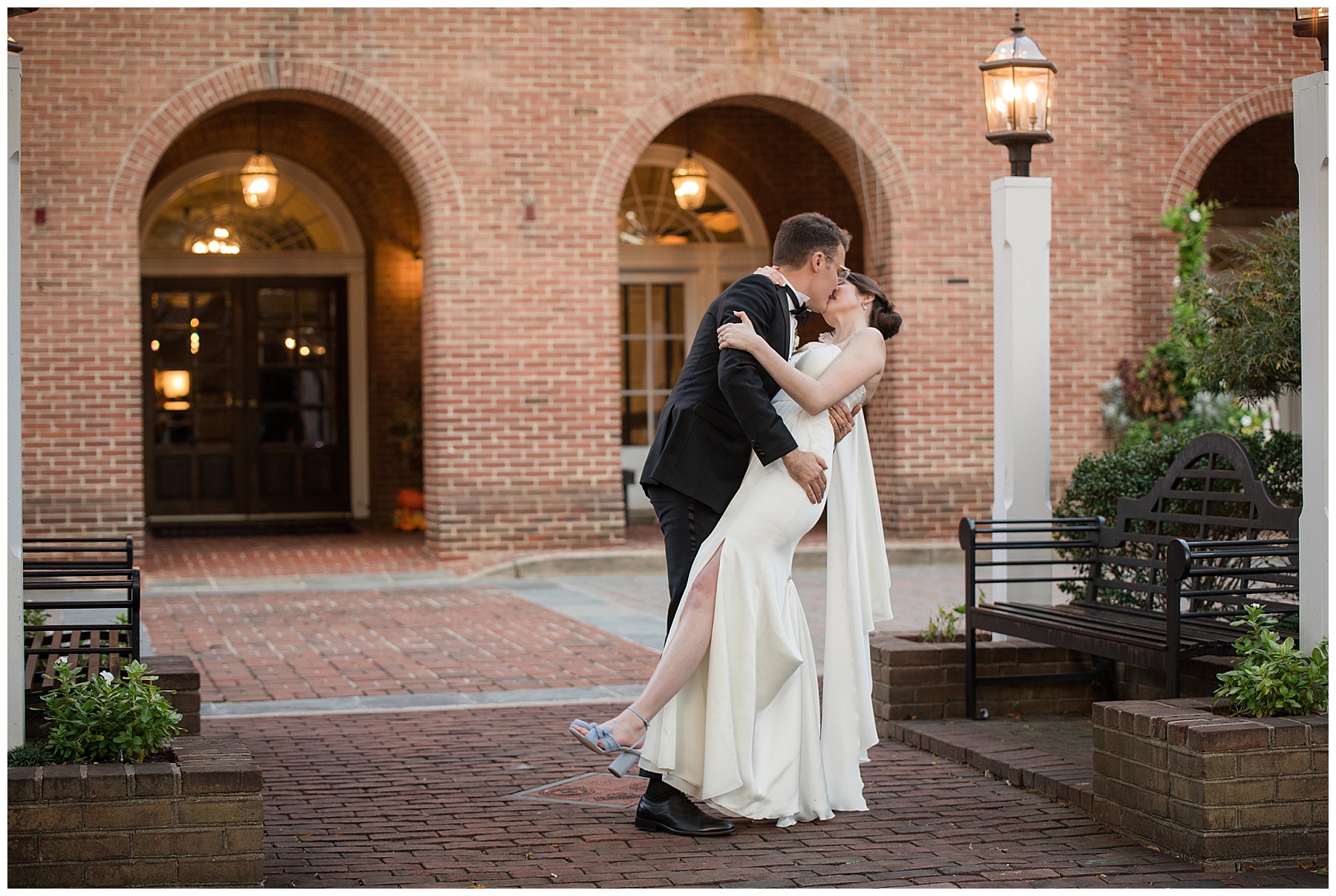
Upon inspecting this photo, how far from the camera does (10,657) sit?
3859 mm

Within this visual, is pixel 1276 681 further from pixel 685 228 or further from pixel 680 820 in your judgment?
pixel 685 228

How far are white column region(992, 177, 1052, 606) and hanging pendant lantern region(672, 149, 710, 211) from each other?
8198mm

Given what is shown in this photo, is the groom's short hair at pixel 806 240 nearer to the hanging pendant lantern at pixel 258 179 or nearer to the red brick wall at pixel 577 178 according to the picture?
the red brick wall at pixel 577 178

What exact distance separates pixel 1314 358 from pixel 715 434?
5.76ft

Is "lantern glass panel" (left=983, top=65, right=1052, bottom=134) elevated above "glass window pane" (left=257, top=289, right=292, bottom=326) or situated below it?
above

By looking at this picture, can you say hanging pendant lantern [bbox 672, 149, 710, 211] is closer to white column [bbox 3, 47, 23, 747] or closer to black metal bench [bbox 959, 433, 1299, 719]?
black metal bench [bbox 959, 433, 1299, 719]

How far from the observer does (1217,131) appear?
13641 mm

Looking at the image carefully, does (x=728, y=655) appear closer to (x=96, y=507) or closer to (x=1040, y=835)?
(x=1040, y=835)

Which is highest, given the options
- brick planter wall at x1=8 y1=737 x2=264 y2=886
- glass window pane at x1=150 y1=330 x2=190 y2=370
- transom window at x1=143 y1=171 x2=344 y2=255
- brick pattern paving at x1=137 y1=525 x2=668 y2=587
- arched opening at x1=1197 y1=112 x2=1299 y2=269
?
arched opening at x1=1197 y1=112 x2=1299 y2=269

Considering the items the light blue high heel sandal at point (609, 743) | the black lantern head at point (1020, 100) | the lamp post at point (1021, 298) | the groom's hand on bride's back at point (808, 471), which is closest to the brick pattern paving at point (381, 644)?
the lamp post at point (1021, 298)

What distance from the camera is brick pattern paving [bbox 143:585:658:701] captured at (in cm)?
721

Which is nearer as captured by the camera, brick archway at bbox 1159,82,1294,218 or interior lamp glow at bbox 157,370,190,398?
brick archway at bbox 1159,82,1294,218

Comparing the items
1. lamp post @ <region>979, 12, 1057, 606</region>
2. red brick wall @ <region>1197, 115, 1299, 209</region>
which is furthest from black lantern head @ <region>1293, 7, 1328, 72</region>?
red brick wall @ <region>1197, 115, 1299, 209</region>

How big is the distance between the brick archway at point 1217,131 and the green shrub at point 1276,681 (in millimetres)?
10047
